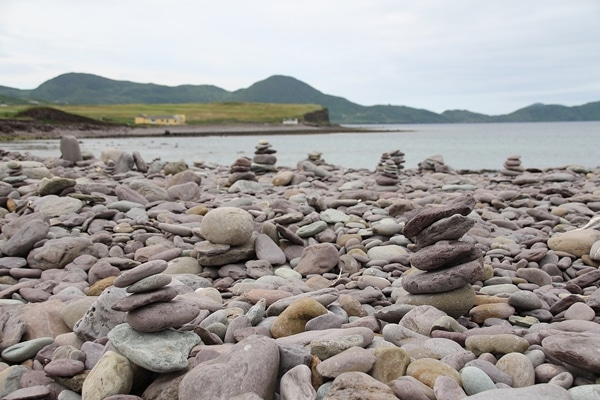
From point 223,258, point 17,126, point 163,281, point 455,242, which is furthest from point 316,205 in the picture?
point 17,126

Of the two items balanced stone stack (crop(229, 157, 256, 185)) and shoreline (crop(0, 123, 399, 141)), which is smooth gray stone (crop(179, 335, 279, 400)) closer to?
balanced stone stack (crop(229, 157, 256, 185))

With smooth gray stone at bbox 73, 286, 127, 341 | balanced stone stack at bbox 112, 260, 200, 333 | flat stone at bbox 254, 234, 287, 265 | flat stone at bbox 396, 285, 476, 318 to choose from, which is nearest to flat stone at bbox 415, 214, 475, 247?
flat stone at bbox 396, 285, 476, 318

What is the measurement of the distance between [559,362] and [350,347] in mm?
1553

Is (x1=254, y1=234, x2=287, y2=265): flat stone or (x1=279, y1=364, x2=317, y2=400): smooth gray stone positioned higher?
(x1=279, y1=364, x2=317, y2=400): smooth gray stone

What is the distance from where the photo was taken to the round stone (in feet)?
24.9

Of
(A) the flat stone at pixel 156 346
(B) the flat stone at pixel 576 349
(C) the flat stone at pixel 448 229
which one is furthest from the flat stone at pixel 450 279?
(A) the flat stone at pixel 156 346

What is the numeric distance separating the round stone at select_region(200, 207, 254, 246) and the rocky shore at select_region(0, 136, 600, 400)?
2 centimetres

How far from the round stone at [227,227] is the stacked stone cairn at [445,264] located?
2.78m

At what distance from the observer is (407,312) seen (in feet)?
16.5

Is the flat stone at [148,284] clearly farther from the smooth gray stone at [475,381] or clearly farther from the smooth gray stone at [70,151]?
the smooth gray stone at [70,151]

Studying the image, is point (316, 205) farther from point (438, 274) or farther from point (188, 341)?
point (188, 341)

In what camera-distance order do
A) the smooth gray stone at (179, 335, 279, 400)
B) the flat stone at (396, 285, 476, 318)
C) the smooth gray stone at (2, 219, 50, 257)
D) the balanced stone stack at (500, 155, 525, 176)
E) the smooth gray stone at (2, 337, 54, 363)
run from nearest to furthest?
the smooth gray stone at (179, 335, 279, 400) → the smooth gray stone at (2, 337, 54, 363) → the flat stone at (396, 285, 476, 318) → the smooth gray stone at (2, 219, 50, 257) → the balanced stone stack at (500, 155, 525, 176)

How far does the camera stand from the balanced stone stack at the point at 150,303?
416 cm

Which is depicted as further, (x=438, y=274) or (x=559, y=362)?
(x=438, y=274)
